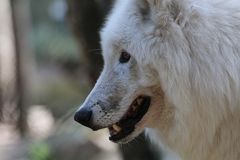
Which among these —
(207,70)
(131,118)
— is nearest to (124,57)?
(131,118)

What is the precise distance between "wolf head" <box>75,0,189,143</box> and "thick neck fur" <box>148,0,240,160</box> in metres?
0.04

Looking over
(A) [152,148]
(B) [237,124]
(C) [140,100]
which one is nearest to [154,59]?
(C) [140,100]

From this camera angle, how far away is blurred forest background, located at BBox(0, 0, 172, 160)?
5.35 meters

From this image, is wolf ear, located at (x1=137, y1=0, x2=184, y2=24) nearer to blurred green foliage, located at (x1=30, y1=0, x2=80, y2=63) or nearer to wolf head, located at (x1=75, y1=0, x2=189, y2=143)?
wolf head, located at (x1=75, y1=0, x2=189, y2=143)

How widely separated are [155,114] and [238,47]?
1.95ft

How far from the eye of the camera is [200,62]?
312cm

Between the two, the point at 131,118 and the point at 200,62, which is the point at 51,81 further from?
the point at 200,62

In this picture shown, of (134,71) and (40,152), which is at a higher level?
(134,71)

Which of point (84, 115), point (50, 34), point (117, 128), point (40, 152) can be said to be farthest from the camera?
point (50, 34)

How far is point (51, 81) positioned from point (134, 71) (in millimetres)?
11558

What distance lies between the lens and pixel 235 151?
10.5 ft

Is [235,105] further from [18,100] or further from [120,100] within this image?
[18,100]

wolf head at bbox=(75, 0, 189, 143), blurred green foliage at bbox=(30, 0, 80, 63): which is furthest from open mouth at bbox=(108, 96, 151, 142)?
blurred green foliage at bbox=(30, 0, 80, 63)

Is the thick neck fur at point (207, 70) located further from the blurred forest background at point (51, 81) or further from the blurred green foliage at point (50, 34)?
the blurred green foliage at point (50, 34)
